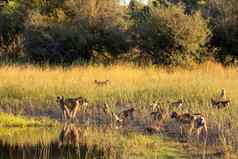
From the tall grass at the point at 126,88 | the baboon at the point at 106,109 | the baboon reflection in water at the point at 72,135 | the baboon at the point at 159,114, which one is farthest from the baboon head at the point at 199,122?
the baboon at the point at 106,109

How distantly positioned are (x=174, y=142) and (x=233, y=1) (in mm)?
14620

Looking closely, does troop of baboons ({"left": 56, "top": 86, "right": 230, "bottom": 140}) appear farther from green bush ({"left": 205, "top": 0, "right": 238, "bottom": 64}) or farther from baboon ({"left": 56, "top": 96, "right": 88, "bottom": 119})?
green bush ({"left": 205, "top": 0, "right": 238, "bottom": 64})

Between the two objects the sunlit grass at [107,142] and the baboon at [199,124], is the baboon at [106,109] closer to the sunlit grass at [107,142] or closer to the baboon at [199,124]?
the sunlit grass at [107,142]

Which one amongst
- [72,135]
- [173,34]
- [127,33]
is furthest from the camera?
[127,33]

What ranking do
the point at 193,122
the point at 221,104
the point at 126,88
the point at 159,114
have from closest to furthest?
1. the point at 193,122
2. the point at 159,114
3. the point at 221,104
4. the point at 126,88

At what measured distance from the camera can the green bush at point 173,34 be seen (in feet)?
71.8

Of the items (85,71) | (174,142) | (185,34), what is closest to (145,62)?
(185,34)

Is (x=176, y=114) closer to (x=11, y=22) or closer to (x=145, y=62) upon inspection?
(x=145, y=62)

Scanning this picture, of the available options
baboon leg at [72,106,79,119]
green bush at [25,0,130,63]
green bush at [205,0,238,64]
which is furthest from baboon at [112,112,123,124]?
green bush at [205,0,238,64]

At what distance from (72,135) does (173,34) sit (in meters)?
12.0

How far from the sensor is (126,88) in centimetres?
1572

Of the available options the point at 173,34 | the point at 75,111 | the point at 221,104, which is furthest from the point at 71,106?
the point at 173,34

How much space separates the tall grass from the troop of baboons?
11.1 inches

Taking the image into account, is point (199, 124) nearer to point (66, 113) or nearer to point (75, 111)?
point (75, 111)
